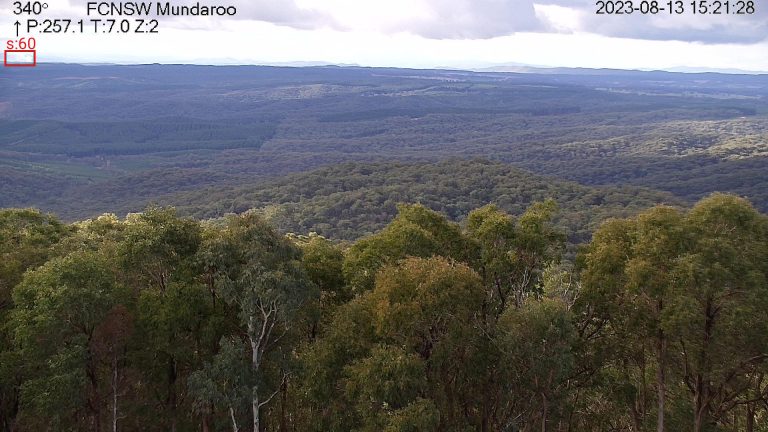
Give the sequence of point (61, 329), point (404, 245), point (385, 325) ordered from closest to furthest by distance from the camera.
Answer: point (61, 329), point (385, 325), point (404, 245)

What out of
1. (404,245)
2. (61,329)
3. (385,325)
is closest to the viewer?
(61,329)

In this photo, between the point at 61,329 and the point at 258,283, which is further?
the point at 258,283

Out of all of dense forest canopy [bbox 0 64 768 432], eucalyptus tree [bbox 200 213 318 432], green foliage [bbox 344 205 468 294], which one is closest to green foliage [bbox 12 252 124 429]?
dense forest canopy [bbox 0 64 768 432]

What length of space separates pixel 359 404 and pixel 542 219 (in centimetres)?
A: 854

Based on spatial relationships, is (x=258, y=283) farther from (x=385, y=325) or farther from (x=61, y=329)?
(x=61, y=329)

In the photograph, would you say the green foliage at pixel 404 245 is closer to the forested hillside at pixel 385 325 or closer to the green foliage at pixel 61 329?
the forested hillside at pixel 385 325

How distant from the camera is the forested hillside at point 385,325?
14727 mm

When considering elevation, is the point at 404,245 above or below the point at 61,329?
above

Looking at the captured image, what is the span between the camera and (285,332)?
1719cm

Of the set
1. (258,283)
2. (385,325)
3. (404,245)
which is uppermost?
(404,245)

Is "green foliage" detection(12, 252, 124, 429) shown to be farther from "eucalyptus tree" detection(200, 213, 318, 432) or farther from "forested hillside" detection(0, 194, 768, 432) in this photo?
"eucalyptus tree" detection(200, 213, 318, 432)

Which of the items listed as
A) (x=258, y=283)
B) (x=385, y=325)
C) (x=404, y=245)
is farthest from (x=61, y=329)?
(x=404, y=245)

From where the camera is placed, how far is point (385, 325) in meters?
15.0

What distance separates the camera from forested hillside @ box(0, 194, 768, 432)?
580 inches
